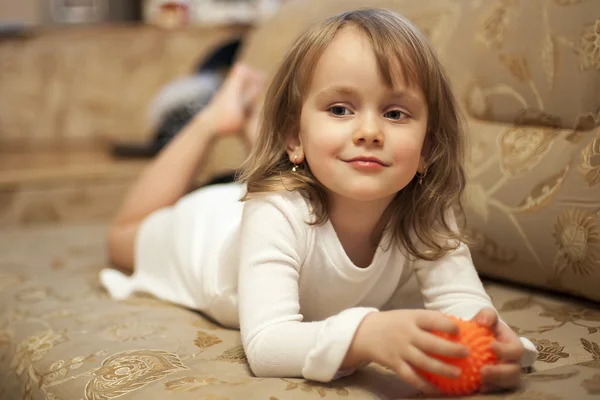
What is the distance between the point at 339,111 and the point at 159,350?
419 millimetres

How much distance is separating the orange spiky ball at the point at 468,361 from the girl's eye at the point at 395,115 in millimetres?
276

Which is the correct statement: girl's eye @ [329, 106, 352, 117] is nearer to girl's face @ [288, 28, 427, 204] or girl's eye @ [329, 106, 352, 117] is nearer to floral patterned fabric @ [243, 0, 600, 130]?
girl's face @ [288, 28, 427, 204]

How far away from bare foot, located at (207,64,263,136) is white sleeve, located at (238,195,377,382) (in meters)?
0.65

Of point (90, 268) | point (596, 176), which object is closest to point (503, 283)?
point (596, 176)

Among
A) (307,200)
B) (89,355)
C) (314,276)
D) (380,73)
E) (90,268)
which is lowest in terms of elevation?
(90,268)

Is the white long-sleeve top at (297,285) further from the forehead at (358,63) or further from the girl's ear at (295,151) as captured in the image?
the forehead at (358,63)

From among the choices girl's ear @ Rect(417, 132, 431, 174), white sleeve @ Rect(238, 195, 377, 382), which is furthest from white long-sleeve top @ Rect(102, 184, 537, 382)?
girl's ear @ Rect(417, 132, 431, 174)

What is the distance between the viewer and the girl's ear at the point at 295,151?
3.19ft

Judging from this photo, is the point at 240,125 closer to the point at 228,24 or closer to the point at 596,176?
the point at 596,176

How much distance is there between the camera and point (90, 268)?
1521 millimetres

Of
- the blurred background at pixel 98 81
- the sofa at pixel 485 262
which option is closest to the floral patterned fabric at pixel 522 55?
the sofa at pixel 485 262

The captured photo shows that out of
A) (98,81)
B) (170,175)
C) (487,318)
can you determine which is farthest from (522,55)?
(98,81)

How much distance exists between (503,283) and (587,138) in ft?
0.97

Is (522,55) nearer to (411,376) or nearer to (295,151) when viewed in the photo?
(295,151)
